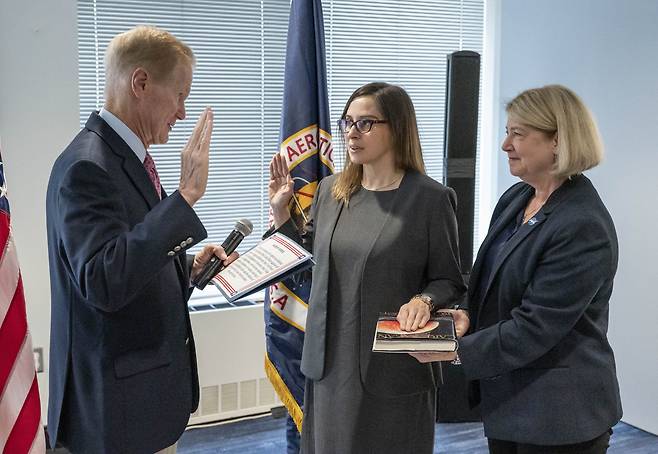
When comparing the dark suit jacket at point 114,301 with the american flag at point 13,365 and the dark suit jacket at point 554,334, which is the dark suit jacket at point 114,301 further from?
the dark suit jacket at point 554,334

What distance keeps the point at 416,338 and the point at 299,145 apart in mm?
1535

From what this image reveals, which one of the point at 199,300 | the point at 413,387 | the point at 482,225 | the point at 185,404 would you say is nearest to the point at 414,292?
the point at 413,387

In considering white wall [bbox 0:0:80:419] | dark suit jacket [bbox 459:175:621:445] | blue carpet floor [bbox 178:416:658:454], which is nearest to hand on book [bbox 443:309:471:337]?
dark suit jacket [bbox 459:175:621:445]

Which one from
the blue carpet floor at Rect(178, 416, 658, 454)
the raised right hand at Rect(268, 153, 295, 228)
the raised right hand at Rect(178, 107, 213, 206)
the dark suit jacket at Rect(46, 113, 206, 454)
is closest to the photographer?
the dark suit jacket at Rect(46, 113, 206, 454)

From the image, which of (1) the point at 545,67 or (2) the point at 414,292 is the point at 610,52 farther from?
(2) the point at 414,292

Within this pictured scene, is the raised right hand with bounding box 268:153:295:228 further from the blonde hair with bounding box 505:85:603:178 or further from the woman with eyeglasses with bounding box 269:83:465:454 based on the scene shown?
the blonde hair with bounding box 505:85:603:178

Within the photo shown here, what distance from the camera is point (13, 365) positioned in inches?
69.8

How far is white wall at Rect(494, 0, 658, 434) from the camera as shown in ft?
11.7

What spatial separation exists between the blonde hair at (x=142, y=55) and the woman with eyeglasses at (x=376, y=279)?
0.80 meters

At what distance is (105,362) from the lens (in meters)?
1.54

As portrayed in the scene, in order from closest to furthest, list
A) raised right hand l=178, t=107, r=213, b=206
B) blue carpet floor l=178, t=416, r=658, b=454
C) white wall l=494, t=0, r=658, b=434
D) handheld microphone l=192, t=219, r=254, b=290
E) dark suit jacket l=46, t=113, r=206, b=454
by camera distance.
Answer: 1. dark suit jacket l=46, t=113, r=206, b=454
2. raised right hand l=178, t=107, r=213, b=206
3. handheld microphone l=192, t=219, r=254, b=290
4. blue carpet floor l=178, t=416, r=658, b=454
5. white wall l=494, t=0, r=658, b=434

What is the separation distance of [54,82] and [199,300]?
1332mm

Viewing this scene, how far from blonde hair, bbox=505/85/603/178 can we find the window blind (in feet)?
6.18

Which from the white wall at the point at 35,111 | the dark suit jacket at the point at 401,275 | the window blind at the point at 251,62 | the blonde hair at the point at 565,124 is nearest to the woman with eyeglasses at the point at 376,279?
the dark suit jacket at the point at 401,275
